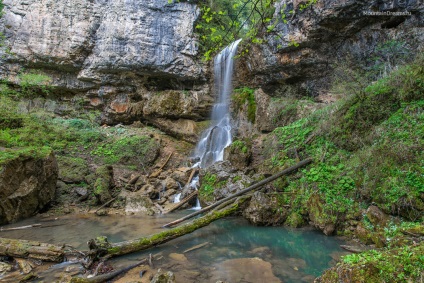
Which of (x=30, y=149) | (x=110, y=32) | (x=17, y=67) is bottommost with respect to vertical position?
(x=30, y=149)

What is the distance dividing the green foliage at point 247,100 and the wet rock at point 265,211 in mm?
7802

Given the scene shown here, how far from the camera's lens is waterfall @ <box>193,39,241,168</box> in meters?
14.2

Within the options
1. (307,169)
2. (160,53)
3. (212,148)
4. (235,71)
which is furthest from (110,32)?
(307,169)

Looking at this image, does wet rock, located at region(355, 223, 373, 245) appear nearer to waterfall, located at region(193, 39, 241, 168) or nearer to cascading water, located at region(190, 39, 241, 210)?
cascading water, located at region(190, 39, 241, 210)

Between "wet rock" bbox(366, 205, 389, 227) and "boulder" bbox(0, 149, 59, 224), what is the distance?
31.9 feet

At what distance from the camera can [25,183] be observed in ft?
26.0

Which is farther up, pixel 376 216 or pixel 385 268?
pixel 385 268

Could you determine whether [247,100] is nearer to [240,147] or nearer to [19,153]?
[240,147]

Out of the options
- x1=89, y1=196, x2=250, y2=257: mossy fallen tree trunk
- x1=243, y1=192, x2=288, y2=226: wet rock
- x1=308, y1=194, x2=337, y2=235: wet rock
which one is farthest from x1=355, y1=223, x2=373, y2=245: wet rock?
x1=89, y1=196, x2=250, y2=257: mossy fallen tree trunk

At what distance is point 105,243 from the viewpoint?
4688 millimetres

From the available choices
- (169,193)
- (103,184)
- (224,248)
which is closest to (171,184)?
(169,193)

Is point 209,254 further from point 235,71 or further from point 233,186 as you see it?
point 235,71

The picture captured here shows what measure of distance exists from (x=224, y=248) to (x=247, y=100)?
10887 mm

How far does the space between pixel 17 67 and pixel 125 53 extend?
6.84 metres
